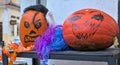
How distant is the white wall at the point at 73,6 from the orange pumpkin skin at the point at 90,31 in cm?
61

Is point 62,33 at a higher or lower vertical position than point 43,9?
lower

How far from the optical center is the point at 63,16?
2.70 meters

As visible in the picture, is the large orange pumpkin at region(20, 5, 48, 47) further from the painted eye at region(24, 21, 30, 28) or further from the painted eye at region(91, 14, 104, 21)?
the painted eye at region(91, 14, 104, 21)

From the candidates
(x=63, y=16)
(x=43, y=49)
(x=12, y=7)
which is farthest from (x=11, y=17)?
(x=43, y=49)

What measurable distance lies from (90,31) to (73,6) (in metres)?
0.92

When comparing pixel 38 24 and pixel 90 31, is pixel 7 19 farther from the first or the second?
pixel 90 31

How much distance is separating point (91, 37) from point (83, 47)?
0.33ft

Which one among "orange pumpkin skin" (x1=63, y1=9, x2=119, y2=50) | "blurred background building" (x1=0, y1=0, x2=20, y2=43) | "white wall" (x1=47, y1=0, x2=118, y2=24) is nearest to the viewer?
"orange pumpkin skin" (x1=63, y1=9, x2=119, y2=50)

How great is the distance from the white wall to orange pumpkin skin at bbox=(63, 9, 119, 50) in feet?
2.02

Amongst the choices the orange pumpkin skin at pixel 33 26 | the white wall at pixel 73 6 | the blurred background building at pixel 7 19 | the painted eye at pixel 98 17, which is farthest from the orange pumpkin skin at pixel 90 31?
the blurred background building at pixel 7 19

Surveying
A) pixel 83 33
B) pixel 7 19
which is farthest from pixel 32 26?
pixel 7 19

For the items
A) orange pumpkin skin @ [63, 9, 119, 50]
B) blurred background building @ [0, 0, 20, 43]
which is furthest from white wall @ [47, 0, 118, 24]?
blurred background building @ [0, 0, 20, 43]

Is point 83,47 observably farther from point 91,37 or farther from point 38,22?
point 38,22

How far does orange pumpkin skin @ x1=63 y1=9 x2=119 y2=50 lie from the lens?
176cm
